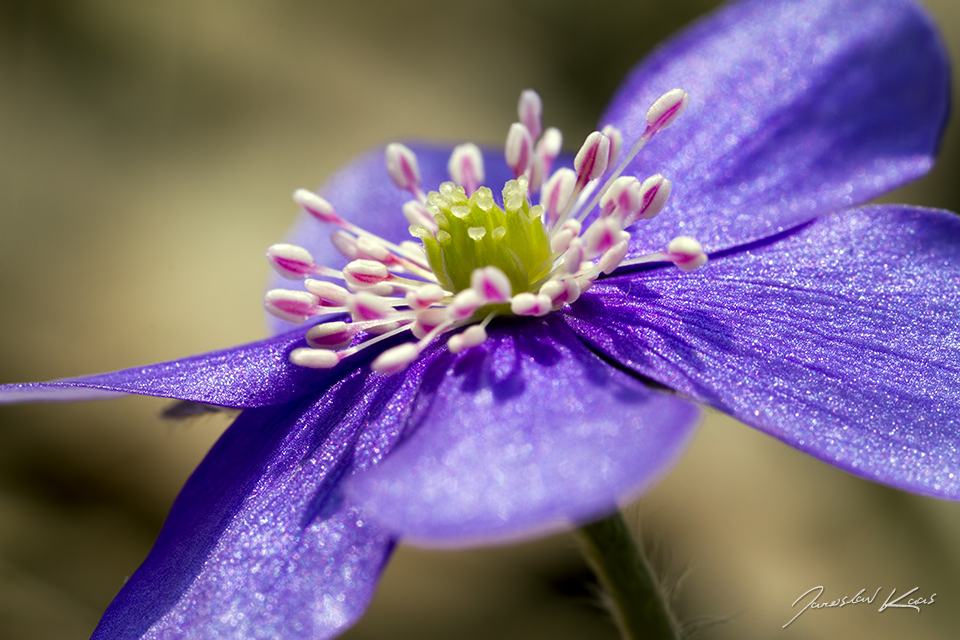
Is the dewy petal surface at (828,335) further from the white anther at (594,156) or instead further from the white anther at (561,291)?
the white anther at (594,156)

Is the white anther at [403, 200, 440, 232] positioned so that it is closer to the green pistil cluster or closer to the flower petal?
the green pistil cluster

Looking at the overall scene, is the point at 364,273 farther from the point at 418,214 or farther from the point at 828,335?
the point at 828,335

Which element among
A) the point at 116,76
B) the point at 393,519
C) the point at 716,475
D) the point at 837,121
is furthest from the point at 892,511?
the point at 116,76

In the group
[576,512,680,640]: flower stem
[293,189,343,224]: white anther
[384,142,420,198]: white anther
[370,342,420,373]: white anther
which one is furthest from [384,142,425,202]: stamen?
[576,512,680,640]: flower stem

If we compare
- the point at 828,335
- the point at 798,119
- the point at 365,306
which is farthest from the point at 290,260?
the point at 798,119

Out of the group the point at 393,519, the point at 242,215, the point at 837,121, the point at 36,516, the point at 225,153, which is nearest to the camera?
the point at 393,519

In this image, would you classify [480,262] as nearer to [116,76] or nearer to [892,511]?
[892,511]
